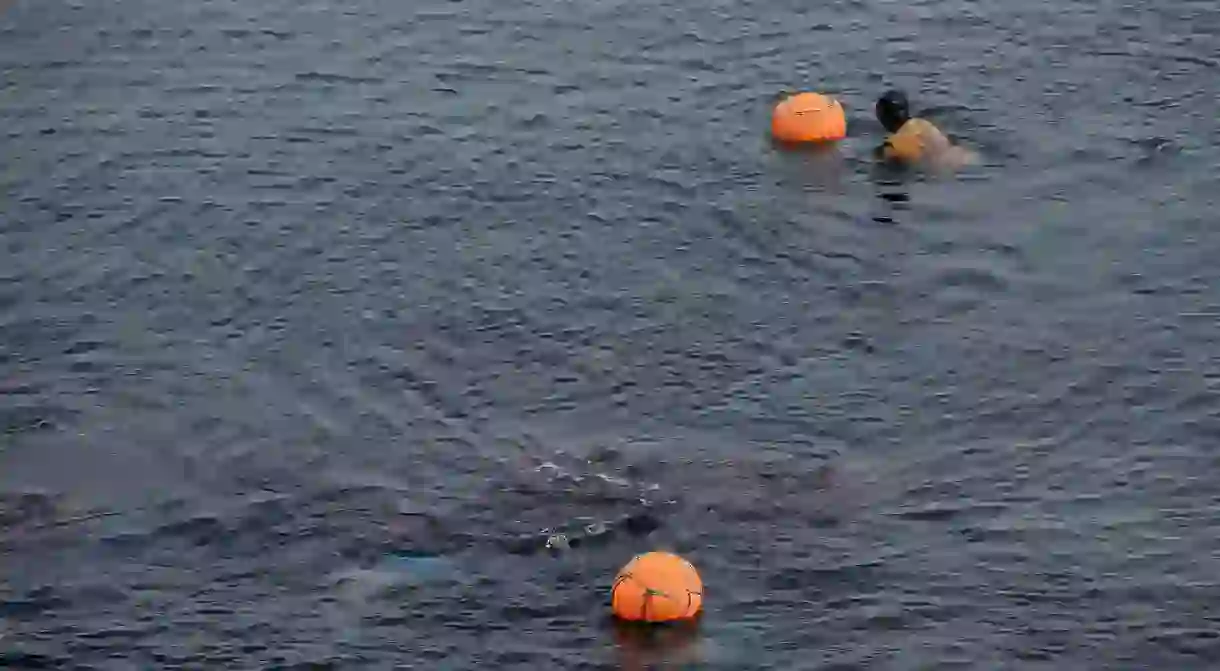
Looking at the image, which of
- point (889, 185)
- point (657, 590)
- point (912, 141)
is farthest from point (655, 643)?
point (912, 141)

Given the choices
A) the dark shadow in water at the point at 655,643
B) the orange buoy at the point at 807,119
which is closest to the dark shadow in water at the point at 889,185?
the orange buoy at the point at 807,119

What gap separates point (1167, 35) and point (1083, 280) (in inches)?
359

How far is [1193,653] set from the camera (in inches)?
949

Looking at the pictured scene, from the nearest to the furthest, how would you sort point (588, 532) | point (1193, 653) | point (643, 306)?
point (1193, 653) < point (588, 532) < point (643, 306)

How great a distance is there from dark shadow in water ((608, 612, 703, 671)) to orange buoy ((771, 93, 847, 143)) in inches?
513

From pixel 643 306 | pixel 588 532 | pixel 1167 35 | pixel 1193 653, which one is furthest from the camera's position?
pixel 1167 35

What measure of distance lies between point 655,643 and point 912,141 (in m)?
13.1

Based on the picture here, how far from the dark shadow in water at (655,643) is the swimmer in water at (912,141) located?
41.4ft

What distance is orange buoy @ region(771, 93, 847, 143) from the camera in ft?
117

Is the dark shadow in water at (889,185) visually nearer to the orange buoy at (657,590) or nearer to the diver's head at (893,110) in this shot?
the diver's head at (893,110)

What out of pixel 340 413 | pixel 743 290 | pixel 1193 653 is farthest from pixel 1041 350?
pixel 340 413

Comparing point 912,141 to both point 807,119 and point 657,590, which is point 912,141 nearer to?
point 807,119

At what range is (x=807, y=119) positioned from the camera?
1406 inches

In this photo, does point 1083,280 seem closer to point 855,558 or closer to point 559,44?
point 855,558
